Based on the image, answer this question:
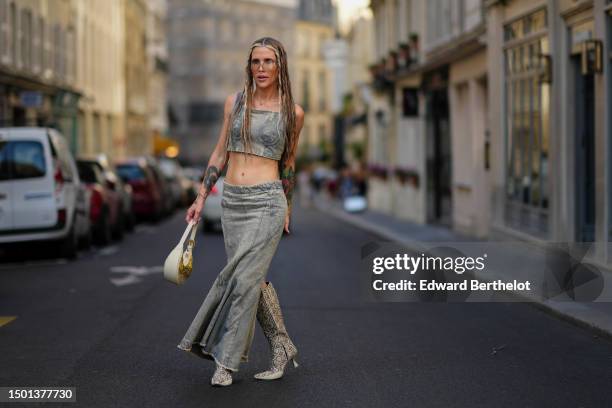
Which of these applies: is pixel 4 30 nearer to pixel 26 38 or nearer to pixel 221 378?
pixel 26 38

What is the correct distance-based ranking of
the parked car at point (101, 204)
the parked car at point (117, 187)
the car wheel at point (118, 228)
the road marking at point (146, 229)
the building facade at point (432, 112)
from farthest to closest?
1. the road marking at point (146, 229)
2. the building facade at point (432, 112)
3. the parked car at point (117, 187)
4. the car wheel at point (118, 228)
5. the parked car at point (101, 204)

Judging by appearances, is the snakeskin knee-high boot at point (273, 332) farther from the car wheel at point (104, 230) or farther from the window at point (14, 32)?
the window at point (14, 32)

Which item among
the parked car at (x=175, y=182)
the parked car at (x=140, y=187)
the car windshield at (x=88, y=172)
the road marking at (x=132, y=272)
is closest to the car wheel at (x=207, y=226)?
the parked car at (x=140, y=187)

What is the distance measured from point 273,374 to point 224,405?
2.46ft

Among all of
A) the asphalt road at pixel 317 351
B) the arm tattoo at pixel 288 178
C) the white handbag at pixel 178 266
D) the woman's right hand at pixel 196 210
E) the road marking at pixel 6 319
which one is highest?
the arm tattoo at pixel 288 178

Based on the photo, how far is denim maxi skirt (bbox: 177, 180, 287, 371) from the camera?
6.45 metres

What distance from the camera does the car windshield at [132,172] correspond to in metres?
28.1

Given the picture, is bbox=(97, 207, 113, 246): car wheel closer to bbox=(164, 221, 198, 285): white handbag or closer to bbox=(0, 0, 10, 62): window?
bbox=(0, 0, 10, 62): window

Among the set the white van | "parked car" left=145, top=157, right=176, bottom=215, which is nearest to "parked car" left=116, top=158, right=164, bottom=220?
"parked car" left=145, top=157, right=176, bottom=215

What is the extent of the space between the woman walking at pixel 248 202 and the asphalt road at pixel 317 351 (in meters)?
0.33

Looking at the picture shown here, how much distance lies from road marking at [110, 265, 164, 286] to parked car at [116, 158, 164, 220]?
1264cm

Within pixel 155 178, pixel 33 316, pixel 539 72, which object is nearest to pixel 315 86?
pixel 155 178

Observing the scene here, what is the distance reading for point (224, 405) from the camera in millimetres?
6078

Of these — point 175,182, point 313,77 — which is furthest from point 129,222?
point 313,77
